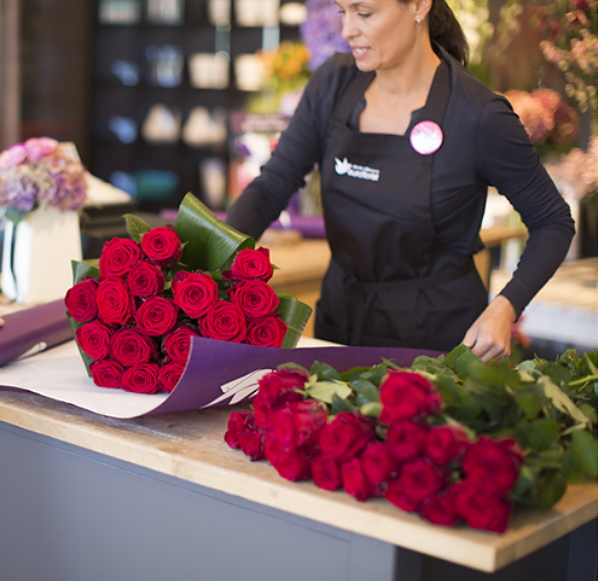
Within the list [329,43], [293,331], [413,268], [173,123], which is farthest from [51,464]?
[173,123]

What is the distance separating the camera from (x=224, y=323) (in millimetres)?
1131

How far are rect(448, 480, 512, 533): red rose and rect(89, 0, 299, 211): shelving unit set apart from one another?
6109 mm

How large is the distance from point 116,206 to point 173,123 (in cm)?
470

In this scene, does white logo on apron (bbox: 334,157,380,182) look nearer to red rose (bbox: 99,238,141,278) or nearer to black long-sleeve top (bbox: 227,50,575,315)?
black long-sleeve top (bbox: 227,50,575,315)

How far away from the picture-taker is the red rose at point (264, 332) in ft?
3.80

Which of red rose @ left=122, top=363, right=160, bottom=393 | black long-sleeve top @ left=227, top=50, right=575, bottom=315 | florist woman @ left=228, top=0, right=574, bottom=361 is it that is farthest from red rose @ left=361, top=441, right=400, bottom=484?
black long-sleeve top @ left=227, top=50, right=575, bottom=315

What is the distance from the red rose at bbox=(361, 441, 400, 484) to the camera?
2.67ft

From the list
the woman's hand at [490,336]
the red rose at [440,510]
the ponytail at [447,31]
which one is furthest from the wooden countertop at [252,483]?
the ponytail at [447,31]

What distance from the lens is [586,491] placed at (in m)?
0.93

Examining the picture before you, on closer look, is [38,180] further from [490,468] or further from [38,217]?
[490,468]

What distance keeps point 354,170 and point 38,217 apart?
813 millimetres

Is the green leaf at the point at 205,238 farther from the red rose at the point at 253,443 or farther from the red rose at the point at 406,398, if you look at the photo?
the red rose at the point at 406,398

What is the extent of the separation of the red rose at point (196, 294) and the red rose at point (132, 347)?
9 centimetres

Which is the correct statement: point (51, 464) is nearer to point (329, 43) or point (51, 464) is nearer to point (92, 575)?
point (92, 575)
